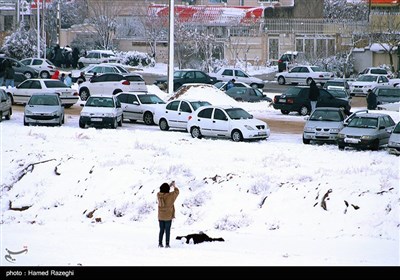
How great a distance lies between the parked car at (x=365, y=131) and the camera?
32.3 meters

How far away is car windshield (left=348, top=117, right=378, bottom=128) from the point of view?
33075mm

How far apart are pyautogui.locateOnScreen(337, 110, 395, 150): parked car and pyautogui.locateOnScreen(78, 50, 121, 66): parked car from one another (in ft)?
133

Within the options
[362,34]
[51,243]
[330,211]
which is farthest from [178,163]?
[362,34]

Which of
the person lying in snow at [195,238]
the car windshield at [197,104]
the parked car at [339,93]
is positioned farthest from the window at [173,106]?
the person lying in snow at [195,238]

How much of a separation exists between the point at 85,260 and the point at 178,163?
1096 cm

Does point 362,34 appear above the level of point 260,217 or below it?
above

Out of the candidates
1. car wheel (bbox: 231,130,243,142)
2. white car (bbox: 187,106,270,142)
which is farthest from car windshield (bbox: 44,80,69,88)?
car wheel (bbox: 231,130,243,142)

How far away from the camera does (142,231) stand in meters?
25.3

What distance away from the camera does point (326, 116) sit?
3475 cm

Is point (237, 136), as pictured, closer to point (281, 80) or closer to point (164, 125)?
point (164, 125)

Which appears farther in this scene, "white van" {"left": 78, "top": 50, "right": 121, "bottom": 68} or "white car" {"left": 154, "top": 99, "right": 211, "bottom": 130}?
"white van" {"left": 78, "top": 50, "right": 121, "bottom": 68}

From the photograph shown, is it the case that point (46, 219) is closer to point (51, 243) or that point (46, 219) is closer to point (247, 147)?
point (51, 243)

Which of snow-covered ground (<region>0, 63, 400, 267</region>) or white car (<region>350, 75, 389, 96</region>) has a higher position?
white car (<region>350, 75, 389, 96</region>)

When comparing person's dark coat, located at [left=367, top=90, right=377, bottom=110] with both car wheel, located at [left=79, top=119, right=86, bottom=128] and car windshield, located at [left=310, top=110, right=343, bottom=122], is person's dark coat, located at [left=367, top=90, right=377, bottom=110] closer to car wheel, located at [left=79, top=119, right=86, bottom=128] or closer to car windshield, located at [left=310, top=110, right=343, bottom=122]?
car windshield, located at [left=310, top=110, right=343, bottom=122]
